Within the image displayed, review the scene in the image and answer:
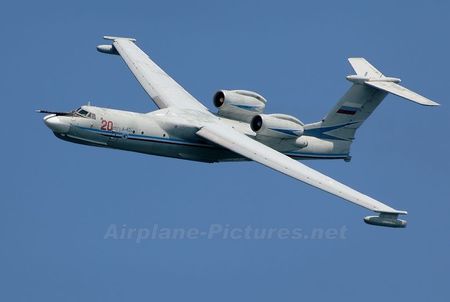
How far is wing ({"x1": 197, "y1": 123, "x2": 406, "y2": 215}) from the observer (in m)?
58.1

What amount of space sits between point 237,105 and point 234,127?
148cm

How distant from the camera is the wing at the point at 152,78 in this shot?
6888 centimetres

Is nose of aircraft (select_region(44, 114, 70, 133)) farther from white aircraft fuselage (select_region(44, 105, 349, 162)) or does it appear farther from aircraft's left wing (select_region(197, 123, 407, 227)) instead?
aircraft's left wing (select_region(197, 123, 407, 227))

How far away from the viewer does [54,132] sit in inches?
2489

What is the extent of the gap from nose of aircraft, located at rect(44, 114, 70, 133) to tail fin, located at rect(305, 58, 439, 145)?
11.9 metres

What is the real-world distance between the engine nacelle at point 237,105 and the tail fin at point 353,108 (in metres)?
2.70

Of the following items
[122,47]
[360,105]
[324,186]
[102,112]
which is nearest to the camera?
[324,186]

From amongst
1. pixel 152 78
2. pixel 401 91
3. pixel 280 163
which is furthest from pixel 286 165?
pixel 152 78

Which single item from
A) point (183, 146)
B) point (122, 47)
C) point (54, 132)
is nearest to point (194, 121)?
point (183, 146)

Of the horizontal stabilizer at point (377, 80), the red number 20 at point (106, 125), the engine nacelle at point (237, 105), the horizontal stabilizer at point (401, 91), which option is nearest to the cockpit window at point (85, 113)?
the red number 20 at point (106, 125)

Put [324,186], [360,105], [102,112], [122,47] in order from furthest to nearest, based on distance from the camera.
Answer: [122,47], [360,105], [102,112], [324,186]

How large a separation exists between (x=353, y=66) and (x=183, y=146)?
365 inches

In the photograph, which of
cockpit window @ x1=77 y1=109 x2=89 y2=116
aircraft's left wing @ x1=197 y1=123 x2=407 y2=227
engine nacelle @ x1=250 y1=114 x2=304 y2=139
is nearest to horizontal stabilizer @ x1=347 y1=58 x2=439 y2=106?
engine nacelle @ x1=250 y1=114 x2=304 y2=139

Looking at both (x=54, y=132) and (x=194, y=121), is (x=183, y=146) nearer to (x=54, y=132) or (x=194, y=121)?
(x=194, y=121)
